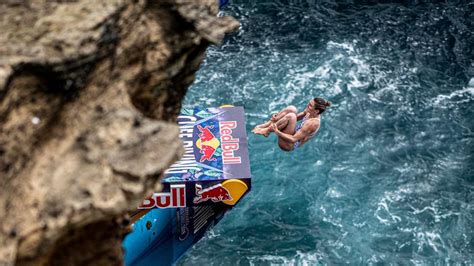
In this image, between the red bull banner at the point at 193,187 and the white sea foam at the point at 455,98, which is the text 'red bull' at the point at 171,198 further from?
the white sea foam at the point at 455,98

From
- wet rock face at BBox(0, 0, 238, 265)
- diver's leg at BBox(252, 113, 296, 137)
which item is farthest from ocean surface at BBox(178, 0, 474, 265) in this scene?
wet rock face at BBox(0, 0, 238, 265)

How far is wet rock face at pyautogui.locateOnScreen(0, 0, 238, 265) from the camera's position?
4570 mm

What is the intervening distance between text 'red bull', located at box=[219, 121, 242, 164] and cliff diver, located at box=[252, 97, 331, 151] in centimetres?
69

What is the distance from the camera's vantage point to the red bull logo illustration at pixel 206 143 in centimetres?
1085

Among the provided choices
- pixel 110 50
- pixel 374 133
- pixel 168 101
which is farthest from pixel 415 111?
pixel 110 50

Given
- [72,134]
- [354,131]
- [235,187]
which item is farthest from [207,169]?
[354,131]

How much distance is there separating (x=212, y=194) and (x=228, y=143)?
0.98 m

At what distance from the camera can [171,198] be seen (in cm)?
1055

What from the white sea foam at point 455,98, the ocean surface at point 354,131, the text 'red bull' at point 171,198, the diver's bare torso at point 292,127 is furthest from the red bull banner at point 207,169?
the white sea foam at point 455,98

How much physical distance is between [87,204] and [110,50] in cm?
138

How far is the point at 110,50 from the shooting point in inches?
207

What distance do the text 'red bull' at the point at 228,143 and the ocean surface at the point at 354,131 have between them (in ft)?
10.1

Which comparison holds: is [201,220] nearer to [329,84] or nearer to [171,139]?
[329,84]

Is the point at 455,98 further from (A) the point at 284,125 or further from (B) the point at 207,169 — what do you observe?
(B) the point at 207,169
